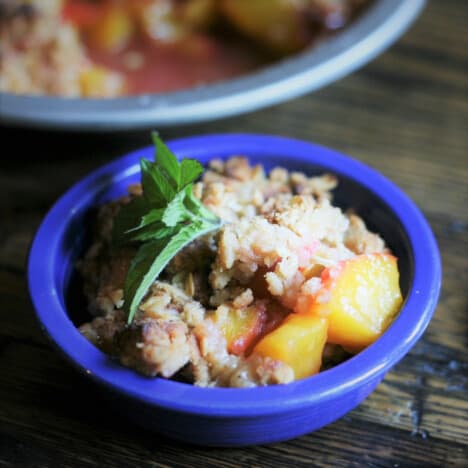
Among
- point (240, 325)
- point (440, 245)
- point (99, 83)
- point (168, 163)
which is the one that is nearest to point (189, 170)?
Result: point (168, 163)

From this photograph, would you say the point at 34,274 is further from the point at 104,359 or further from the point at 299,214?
the point at 299,214

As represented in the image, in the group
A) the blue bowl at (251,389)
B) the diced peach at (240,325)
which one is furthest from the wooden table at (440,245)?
the diced peach at (240,325)

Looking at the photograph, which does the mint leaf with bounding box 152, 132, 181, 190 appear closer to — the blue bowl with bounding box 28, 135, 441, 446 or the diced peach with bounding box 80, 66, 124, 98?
the blue bowl with bounding box 28, 135, 441, 446

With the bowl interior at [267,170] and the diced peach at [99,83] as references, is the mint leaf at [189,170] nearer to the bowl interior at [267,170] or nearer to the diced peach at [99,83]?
the bowl interior at [267,170]

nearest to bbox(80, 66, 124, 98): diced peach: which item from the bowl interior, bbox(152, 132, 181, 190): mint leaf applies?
the bowl interior

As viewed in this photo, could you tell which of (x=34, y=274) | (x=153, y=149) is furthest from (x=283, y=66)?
(x=34, y=274)

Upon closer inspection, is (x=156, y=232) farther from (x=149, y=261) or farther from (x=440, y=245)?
(x=440, y=245)
